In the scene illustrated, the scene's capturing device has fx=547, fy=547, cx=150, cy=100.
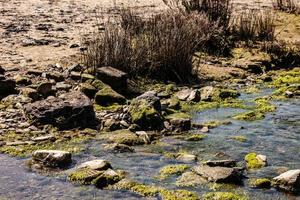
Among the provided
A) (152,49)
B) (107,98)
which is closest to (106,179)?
(107,98)

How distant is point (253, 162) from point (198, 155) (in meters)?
1.10

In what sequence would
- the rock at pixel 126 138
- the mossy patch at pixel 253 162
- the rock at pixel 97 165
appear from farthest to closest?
the rock at pixel 126 138 → the mossy patch at pixel 253 162 → the rock at pixel 97 165

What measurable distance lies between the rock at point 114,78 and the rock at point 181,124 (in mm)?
2645

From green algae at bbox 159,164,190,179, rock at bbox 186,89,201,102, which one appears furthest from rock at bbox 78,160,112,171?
rock at bbox 186,89,201,102

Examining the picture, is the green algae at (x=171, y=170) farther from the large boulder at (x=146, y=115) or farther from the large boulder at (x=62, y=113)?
the large boulder at (x=62, y=113)

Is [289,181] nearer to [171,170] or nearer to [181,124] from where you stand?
[171,170]

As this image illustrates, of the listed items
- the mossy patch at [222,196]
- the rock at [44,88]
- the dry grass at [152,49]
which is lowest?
the mossy patch at [222,196]

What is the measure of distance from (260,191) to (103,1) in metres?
18.4

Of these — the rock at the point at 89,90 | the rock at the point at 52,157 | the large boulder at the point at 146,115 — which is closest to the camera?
the rock at the point at 52,157

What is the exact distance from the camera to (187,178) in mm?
9055

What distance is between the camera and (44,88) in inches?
529

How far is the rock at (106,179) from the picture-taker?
8.84m

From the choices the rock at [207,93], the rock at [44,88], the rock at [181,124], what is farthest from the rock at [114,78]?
the rock at [181,124]

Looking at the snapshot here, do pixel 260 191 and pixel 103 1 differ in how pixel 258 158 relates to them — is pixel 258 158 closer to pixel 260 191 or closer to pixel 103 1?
pixel 260 191
